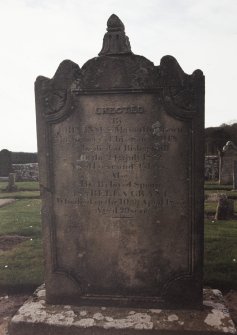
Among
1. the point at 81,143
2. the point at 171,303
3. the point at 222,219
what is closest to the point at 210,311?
the point at 171,303

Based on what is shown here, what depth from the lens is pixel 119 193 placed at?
4.04m

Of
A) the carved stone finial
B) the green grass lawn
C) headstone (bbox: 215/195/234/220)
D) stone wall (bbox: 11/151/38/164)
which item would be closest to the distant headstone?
the green grass lawn

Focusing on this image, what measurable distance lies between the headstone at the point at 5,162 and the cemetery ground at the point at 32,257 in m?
13.7

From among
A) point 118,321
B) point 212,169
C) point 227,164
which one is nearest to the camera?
point 118,321

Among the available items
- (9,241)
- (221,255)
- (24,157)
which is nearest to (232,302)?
(221,255)

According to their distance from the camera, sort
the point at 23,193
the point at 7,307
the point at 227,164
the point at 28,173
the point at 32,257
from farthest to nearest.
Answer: the point at 28,173 → the point at 227,164 → the point at 23,193 → the point at 32,257 → the point at 7,307

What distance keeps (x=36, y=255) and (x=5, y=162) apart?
18317 mm

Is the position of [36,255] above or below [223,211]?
below

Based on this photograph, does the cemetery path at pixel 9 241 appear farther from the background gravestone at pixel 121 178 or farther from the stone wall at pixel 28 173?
the stone wall at pixel 28 173

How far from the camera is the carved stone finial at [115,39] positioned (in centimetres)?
387

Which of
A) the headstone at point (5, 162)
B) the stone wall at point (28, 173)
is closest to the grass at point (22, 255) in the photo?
the stone wall at point (28, 173)

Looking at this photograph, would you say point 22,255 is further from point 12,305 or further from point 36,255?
point 12,305

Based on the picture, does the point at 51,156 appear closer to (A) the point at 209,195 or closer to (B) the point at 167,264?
(B) the point at 167,264

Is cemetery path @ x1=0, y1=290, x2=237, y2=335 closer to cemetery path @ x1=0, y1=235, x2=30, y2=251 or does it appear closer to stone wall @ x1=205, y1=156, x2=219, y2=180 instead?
cemetery path @ x1=0, y1=235, x2=30, y2=251
